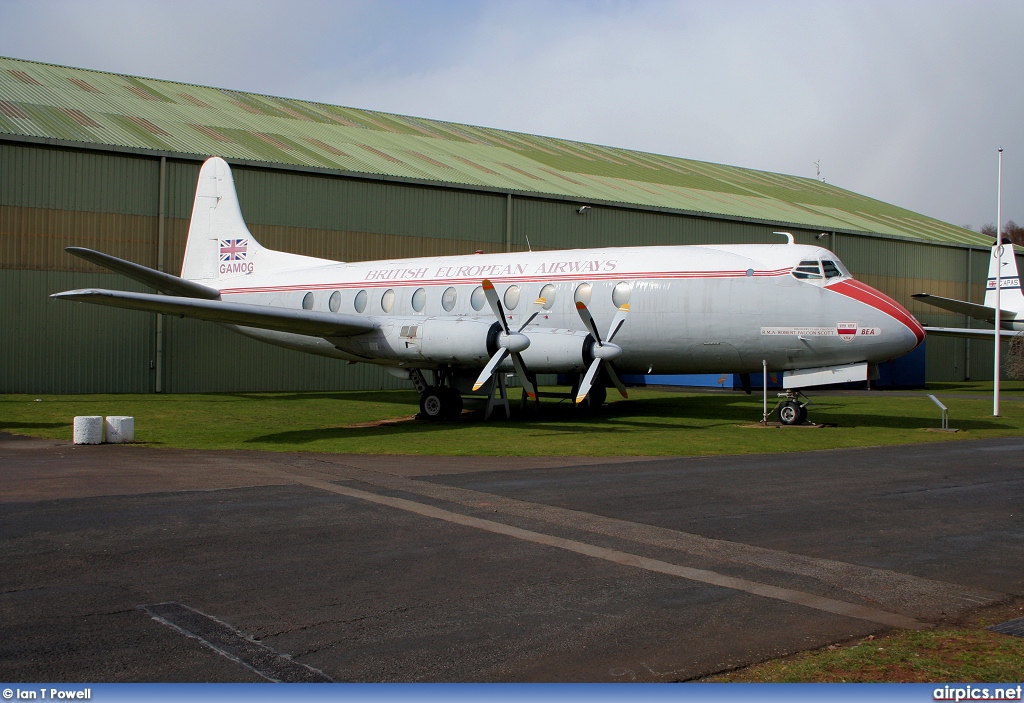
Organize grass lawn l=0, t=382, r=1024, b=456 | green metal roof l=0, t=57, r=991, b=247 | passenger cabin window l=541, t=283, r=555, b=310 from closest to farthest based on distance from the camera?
1. grass lawn l=0, t=382, r=1024, b=456
2. passenger cabin window l=541, t=283, r=555, b=310
3. green metal roof l=0, t=57, r=991, b=247

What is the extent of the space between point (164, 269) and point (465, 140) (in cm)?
1981

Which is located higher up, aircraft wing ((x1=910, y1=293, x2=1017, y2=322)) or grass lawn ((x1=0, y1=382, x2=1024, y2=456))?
aircraft wing ((x1=910, y1=293, x2=1017, y2=322))

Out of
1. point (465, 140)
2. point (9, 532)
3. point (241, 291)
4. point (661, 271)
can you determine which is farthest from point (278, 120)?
point (9, 532)

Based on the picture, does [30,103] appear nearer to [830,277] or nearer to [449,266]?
[449,266]

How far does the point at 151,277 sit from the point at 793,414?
53.9 feet

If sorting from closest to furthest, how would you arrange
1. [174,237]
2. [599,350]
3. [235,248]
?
[599,350] < [235,248] < [174,237]

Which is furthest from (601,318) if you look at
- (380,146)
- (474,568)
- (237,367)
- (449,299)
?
(380,146)

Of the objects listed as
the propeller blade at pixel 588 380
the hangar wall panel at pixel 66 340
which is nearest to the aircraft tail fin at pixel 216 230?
the hangar wall panel at pixel 66 340

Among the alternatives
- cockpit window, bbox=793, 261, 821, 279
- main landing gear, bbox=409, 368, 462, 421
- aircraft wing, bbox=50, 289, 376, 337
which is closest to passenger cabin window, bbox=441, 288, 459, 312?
main landing gear, bbox=409, 368, 462, 421

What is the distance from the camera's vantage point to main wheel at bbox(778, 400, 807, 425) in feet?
65.9

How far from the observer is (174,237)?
1225 inches

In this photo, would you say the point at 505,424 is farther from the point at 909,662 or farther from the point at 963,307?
the point at 963,307

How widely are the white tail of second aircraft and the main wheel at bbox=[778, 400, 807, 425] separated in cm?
1453

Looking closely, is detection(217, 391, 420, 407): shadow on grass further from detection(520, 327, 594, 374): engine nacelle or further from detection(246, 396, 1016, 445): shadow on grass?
detection(520, 327, 594, 374): engine nacelle
